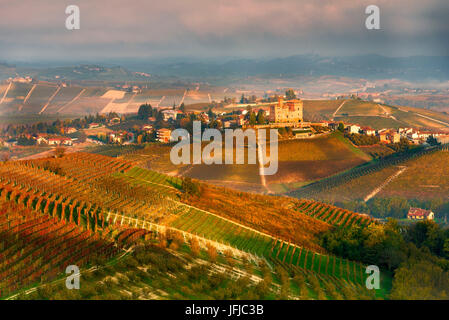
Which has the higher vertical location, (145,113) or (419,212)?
(145,113)

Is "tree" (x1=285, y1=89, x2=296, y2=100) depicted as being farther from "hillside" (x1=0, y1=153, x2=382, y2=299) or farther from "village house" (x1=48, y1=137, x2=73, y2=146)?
Answer: "hillside" (x1=0, y1=153, x2=382, y2=299)

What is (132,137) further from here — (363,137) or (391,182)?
(391,182)

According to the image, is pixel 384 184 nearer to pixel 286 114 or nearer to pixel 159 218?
pixel 286 114

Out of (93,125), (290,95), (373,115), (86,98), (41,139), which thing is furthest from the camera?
(86,98)

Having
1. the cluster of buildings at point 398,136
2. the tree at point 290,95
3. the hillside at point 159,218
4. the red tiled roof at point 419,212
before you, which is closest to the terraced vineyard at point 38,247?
the hillside at point 159,218

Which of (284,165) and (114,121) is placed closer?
(284,165)

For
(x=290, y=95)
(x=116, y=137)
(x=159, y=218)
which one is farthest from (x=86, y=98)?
(x=159, y=218)

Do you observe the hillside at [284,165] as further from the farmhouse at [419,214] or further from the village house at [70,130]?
the village house at [70,130]
